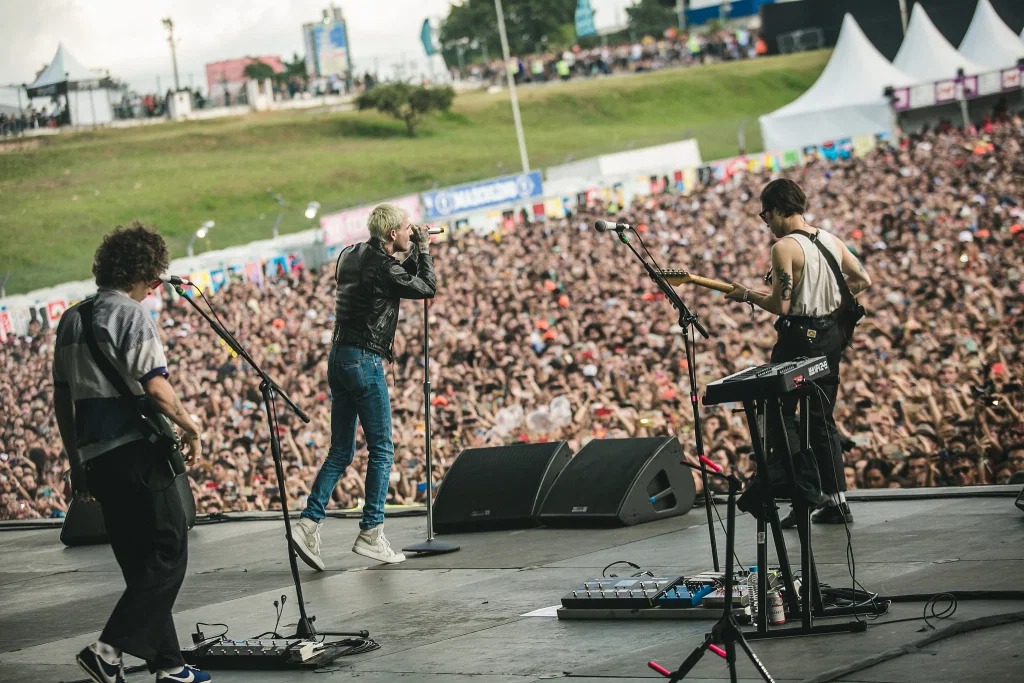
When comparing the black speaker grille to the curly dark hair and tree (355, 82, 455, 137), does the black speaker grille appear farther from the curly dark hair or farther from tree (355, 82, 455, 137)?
tree (355, 82, 455, 137)

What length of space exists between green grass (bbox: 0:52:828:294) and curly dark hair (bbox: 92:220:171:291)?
36.1 feet

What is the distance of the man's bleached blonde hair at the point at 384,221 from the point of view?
5645mm

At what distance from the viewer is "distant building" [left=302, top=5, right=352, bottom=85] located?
95.5 ft

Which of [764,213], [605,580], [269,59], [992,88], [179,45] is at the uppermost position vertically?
[269,59]

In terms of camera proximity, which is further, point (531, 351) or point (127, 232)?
point (531, 351)

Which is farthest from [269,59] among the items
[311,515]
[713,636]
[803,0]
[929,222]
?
[713,636]

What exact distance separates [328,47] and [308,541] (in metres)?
28.0

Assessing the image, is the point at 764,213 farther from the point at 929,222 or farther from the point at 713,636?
the point at 929,222

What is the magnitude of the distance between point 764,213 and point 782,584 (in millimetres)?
1656

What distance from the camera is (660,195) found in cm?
2492

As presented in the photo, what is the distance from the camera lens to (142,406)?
3.74m

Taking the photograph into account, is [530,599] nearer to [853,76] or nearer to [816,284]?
[816,284]

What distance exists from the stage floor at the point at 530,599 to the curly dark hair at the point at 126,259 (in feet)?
4.27

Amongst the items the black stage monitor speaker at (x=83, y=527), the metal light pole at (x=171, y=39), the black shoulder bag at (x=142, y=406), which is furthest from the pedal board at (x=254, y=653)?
the metal light pole at (x=171, y=39)
